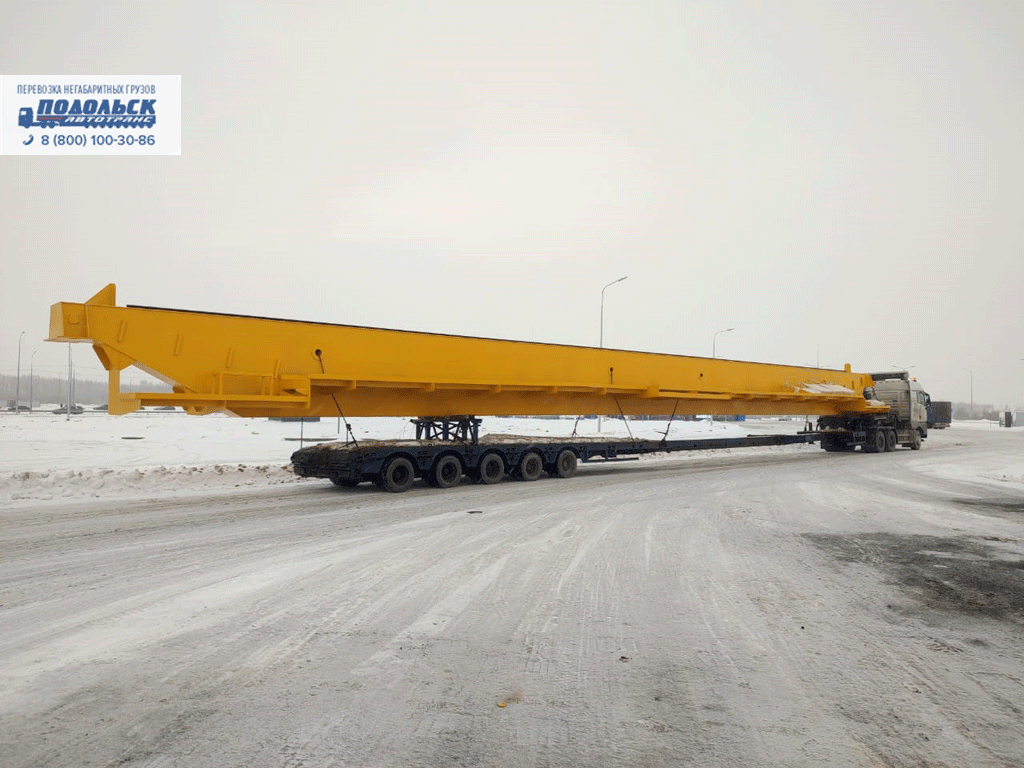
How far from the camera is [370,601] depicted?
6.12 m

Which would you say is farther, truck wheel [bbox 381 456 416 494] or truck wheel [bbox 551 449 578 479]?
truck wheel [bbox 551 449 578 479]

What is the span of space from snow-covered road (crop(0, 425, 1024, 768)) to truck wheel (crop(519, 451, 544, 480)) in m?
5.45

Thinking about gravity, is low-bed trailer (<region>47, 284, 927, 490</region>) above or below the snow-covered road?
above

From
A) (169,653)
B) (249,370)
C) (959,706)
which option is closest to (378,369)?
(249,370)

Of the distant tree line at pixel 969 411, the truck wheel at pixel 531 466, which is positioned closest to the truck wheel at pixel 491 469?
the truck wheel at pixel 531 466

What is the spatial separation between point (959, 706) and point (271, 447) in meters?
23.4

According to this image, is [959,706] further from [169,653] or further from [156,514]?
[156,514]

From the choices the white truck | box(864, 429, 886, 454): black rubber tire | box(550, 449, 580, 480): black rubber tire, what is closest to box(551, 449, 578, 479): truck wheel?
box(550, 449, 580, 480): black rubber tire

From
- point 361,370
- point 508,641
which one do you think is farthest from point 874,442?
point 508,641

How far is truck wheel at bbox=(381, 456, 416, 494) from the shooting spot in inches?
546

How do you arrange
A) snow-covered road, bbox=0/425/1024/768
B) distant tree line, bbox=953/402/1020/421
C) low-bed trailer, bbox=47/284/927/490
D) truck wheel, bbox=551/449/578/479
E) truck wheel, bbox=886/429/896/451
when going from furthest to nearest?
distant tree line, bbox=953/402/1020/421
truck wheel, bbox=886/429/896/451
truck wheel, bbox=551/449/578/479
low-bed trailer, bbox=47/284/927/490
snow-covered road, bbox=0/425/1024/768

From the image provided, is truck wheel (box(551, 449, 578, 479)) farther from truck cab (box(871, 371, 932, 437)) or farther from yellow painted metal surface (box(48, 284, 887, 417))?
truck cab (box(871, 371, 932, 437))

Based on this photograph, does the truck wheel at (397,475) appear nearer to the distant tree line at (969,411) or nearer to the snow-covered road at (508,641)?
the snow-covered road at (508,641)

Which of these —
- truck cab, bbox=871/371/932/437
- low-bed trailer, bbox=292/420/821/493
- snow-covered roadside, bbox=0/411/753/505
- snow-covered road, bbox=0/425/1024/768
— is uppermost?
truck cab, bbox=871/371/932/437
